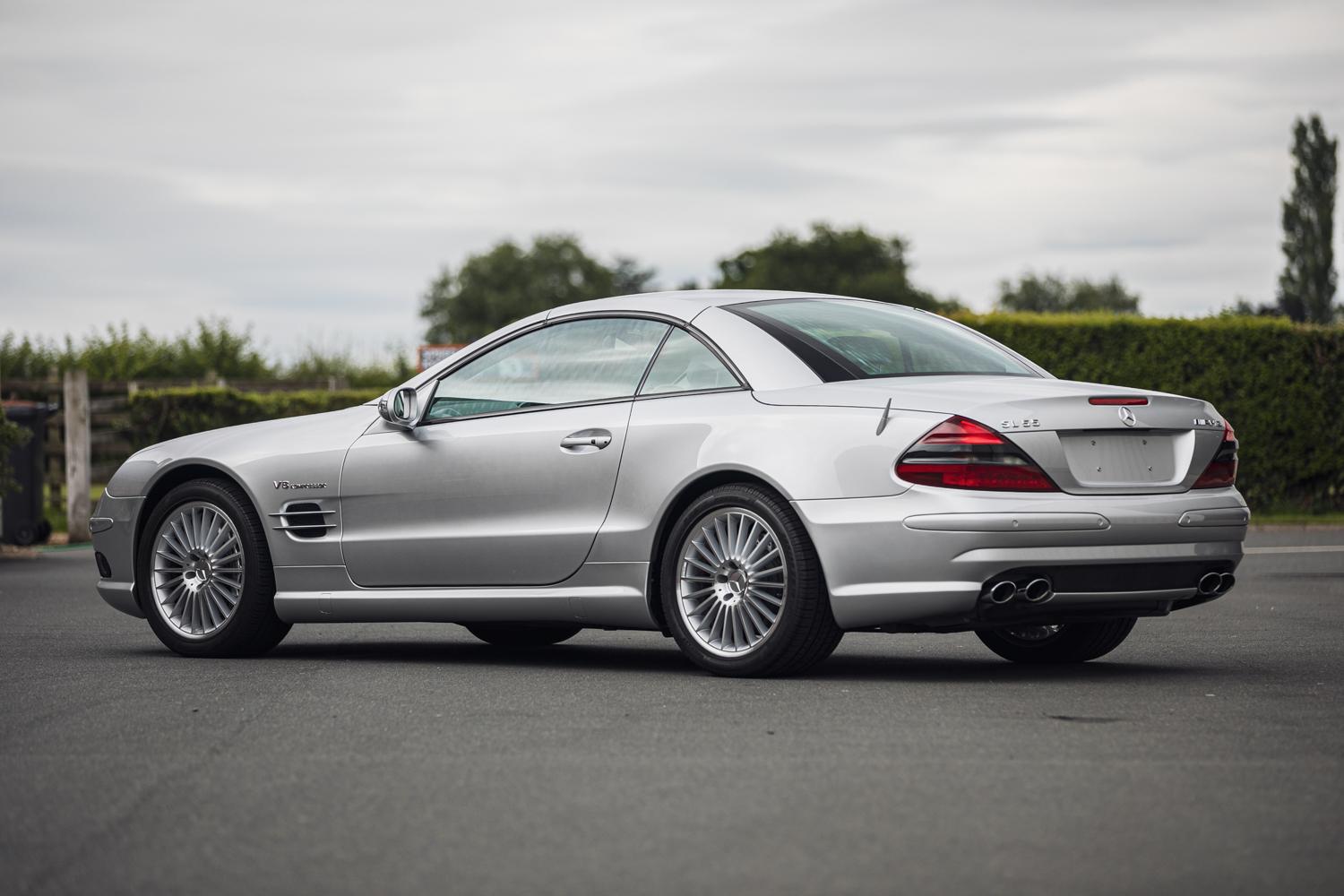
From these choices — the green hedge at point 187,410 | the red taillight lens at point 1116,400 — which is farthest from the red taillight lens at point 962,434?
the green hedge at point 187,410

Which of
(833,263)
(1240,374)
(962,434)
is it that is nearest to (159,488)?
(962,434)

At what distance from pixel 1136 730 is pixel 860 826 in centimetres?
176

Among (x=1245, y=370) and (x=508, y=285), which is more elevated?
(x=508, y=285)

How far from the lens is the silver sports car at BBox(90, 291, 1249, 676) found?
6.64m

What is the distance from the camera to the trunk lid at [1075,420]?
6.66 m

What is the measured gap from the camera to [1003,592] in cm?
660

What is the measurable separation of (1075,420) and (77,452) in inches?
649

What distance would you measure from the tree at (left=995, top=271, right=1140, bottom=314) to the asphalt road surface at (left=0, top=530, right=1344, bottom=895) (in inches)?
4849

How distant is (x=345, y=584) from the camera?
8281 millimetres

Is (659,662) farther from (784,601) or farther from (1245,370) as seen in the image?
(1245,370)

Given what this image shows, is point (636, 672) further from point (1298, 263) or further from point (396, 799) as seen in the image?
point (1298, 263)

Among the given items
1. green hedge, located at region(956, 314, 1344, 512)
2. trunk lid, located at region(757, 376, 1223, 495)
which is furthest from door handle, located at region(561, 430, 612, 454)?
green hedge, located at region(956, 314, 1344, 512)

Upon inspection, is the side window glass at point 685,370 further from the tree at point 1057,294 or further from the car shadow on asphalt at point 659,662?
the tree at point 1057,294

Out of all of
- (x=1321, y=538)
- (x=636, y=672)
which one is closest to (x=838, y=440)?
(x=636, y=672)
